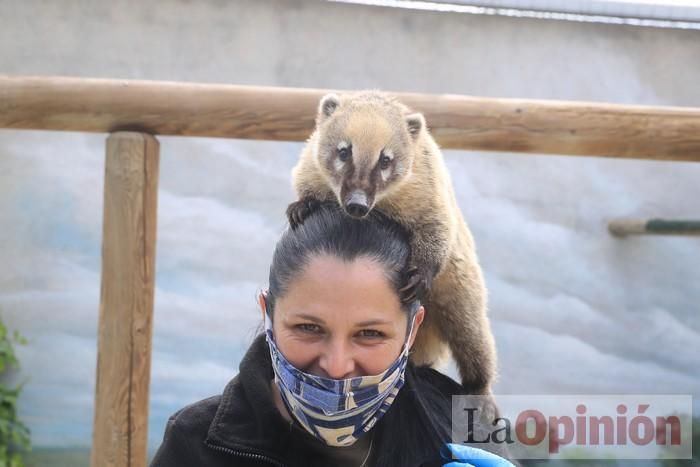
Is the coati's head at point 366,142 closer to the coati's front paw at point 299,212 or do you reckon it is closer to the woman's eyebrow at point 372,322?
the coati's front paw at point 299,212

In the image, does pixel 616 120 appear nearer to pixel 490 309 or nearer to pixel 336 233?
pixel 336 233

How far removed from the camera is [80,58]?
5.76 meters

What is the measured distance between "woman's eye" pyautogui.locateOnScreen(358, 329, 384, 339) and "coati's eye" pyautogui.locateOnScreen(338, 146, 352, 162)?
2.86 ft

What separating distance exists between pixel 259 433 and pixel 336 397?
0.27m

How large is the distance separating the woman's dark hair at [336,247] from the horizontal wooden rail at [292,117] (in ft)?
4.05

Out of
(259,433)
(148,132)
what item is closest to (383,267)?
(259,433)

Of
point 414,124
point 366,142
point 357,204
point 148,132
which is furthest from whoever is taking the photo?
point 148,132

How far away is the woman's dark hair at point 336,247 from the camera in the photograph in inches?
76.1

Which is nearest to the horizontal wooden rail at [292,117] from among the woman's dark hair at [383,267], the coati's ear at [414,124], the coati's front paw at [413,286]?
the coati's ear at [414,124]

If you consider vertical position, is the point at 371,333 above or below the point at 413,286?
below

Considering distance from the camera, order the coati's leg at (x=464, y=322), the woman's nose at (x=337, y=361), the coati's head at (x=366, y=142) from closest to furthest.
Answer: the woman's nose at (x=337, y=361)
the coati's head at (x=366, y=142)
the coati's leg at (x=464, y=322)

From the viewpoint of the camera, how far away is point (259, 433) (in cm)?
196

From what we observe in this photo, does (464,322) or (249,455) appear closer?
(249,455)

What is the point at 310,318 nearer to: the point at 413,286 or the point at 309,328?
the point at 309,328
